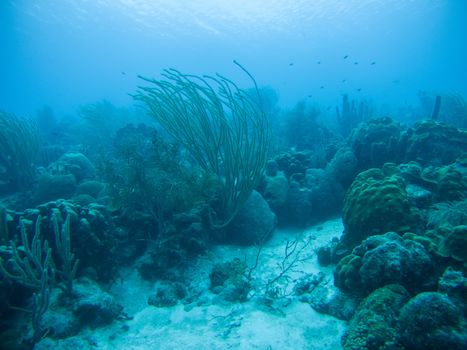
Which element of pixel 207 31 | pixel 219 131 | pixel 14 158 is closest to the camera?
pixel 219 131

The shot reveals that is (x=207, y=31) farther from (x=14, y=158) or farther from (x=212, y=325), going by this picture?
(x=212, y=325)

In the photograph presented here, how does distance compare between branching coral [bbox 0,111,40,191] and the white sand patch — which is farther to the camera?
branching coral [bbox 0,111,40,191]

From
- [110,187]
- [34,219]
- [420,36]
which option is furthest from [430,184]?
[420,36]

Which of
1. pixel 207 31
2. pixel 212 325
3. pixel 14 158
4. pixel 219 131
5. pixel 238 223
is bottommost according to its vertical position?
pixel 212 325

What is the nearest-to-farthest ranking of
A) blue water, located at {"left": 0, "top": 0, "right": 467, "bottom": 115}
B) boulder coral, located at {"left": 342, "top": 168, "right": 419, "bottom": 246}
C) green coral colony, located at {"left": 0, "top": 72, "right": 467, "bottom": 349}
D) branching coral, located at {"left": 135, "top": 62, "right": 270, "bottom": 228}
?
1. green coral colony, located at {"left": 0, "top": 72, "right": 467, "bottom": 349}
2. boulder coral, located at {"left": 342, "top": 168, "right": 419, "bottom": 246}
3. branching coral, located at {"left": 135, "top": 62, "right": 270, "bottom": 228}
4. blue water, located at {"left": 0, "top": 0, "right": 467, "bottom": 115}

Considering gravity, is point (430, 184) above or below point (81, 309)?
above

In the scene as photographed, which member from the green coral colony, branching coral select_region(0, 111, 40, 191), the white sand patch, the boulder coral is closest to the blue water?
branching coral select_region(0, 111, 40, 191)

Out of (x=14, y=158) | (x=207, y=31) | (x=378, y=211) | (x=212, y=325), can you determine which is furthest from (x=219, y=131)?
(x=207, y=31)

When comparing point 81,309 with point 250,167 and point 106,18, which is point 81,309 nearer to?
point 250,167

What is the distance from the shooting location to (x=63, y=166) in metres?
9.19

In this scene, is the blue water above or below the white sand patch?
above

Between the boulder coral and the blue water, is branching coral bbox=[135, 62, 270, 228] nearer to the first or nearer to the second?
the boulder coral

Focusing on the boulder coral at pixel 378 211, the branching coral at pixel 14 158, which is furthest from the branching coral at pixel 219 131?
the branching coral at pixel 14 158

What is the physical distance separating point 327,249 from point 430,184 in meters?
2.53
